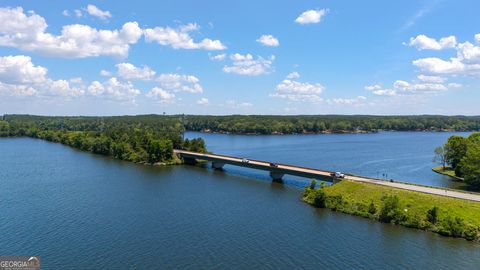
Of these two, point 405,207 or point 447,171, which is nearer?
point 405,207

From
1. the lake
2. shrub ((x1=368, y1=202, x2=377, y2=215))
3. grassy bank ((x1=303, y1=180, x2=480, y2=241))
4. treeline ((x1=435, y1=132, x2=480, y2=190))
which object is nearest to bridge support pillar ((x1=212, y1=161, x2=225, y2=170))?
the lake

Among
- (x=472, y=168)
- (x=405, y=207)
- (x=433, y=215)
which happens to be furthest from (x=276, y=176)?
(x=433, y=215)

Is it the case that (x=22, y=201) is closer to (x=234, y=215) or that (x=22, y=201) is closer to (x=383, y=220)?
(x=234, y=215)

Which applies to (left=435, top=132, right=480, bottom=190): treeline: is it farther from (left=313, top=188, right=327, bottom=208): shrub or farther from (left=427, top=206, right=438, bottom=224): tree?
(left=313, top=188, right=327, bottom=208): shrub

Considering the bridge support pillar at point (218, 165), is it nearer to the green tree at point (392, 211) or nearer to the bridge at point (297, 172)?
the bridge at point (297, 172)

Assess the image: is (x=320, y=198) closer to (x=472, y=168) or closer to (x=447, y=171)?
(x=472, y=168)
